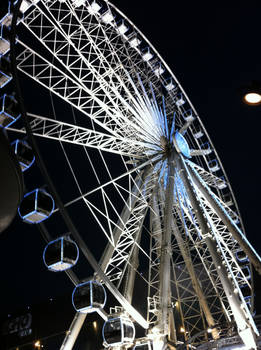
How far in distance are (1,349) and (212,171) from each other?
2452 centimetres

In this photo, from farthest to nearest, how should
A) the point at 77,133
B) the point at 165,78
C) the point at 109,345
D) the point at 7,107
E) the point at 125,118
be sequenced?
the point at 165,78, the point at 125,118, the point at 77,133, the point at 109,345, the point at 7,107

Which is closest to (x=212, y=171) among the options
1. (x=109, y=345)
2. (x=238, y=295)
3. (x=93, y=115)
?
(x=93, y=115)

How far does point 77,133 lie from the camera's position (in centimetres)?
1644

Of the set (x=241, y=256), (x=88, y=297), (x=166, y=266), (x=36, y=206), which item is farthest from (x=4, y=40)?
(x=241, y=256)

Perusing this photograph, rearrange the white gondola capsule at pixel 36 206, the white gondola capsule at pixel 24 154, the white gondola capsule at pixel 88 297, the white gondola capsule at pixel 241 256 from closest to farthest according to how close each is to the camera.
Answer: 1. the white gondola capsule at pixel 24 154
2. the white gondola capsule at pixel 36 206
3. the white gondola capsule at pixel 88 297
4. the white gondola capsule at pixel 241 256

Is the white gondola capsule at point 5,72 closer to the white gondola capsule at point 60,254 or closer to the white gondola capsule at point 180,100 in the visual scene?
the white gondola capsule at point 60,254

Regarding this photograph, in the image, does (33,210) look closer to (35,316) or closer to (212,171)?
(212,171)

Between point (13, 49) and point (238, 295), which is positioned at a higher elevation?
point (13, 49)

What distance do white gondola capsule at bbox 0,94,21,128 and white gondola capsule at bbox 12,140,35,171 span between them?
0.65 m

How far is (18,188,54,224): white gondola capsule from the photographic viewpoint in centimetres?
A: 1051

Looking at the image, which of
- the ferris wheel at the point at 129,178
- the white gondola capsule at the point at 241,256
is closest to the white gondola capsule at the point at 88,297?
the ferris wheel at the point at 129,178

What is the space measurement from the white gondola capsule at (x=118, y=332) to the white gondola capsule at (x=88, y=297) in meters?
1.97

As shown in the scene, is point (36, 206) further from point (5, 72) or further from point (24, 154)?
point (5, 72)

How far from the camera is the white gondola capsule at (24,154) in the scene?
31.3 feet
